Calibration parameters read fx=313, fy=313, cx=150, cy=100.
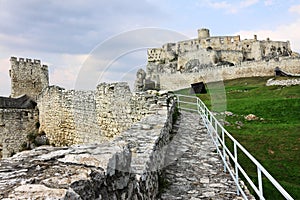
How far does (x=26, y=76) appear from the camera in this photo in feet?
80.8

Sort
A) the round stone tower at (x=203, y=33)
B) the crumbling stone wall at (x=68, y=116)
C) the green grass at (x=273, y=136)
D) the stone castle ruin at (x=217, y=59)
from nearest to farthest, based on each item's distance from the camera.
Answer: the green grass at (x=273, y=136), the crumbling stone wall at (x=68, y=116), the stone castle ruin at (x=217, y=59), the round stone tower at (x=203, y=33)

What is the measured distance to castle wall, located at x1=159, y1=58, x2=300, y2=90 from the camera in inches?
1636

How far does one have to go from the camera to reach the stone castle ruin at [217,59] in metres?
43.7

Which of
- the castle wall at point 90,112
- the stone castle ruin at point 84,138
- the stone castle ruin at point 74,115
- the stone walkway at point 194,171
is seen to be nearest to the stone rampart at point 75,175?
the stone castle ruin at point 84,138

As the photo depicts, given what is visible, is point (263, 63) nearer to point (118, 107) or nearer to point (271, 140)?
point (271, 140)

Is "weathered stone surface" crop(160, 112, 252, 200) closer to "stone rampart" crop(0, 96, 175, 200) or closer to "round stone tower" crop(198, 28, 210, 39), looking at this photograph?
"stone rampart" crop(0, 96, 175, 200)

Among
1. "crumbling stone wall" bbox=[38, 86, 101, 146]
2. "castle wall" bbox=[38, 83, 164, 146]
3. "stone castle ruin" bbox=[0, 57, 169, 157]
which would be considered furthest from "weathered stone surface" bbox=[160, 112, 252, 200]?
"crumbling stone wall" bbox=[38, 86, 101, 146]

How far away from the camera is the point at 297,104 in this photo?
55.4 ft

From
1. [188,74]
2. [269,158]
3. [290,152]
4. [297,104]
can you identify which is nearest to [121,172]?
[269,158]

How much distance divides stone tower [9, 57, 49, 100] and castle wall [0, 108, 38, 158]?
21.7ft

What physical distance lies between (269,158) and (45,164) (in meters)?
9.15

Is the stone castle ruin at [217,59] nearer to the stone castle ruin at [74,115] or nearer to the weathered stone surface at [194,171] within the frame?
the stone castle ruin at [74,115]

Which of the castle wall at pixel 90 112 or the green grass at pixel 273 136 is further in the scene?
the castle wall at pixel 90 112

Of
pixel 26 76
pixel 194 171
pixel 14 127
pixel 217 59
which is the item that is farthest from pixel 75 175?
pixel 217 59
